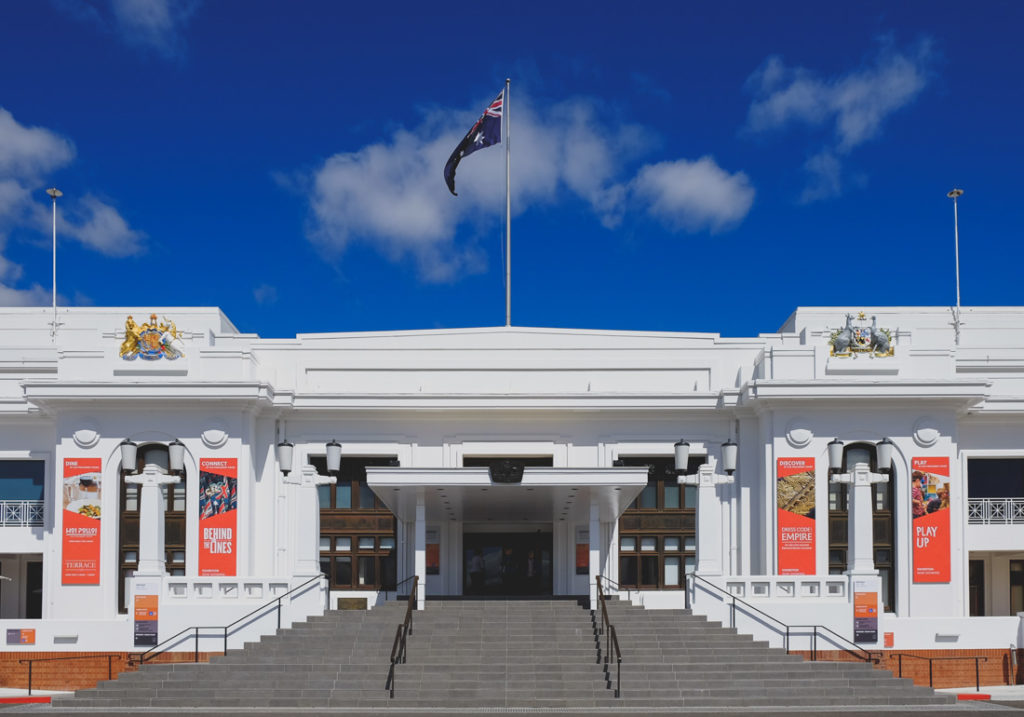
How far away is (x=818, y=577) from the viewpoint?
24.9 meters

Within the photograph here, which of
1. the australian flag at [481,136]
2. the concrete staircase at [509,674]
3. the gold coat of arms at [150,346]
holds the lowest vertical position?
the concrete staircase at [509,674]

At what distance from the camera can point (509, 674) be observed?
68.8ft

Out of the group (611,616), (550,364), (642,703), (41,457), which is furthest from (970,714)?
(41,457)

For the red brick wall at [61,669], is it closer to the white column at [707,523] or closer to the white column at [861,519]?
the white column at [707,523]

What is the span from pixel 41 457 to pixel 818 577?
21.3m

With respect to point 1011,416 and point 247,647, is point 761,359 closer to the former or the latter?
point 1011,416

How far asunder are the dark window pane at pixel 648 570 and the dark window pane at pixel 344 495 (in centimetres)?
840

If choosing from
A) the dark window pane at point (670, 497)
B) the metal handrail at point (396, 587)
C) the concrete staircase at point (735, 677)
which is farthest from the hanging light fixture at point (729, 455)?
the metal handrail at point (396, 587)

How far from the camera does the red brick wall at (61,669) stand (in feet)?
82.9

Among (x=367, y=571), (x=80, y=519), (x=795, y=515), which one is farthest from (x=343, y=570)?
(x=795, y=515)

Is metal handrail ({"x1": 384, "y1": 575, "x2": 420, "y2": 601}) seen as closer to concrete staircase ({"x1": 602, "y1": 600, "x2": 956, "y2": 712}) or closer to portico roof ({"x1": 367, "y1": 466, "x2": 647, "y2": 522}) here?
portico roof ({"x1": 367, "y1": 466, "x2": 647, "y2": 522})

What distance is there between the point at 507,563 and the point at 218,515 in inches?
324

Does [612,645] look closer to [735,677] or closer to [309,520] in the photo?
[735,677]

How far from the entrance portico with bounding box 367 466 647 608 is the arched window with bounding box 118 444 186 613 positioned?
5.90 meters
